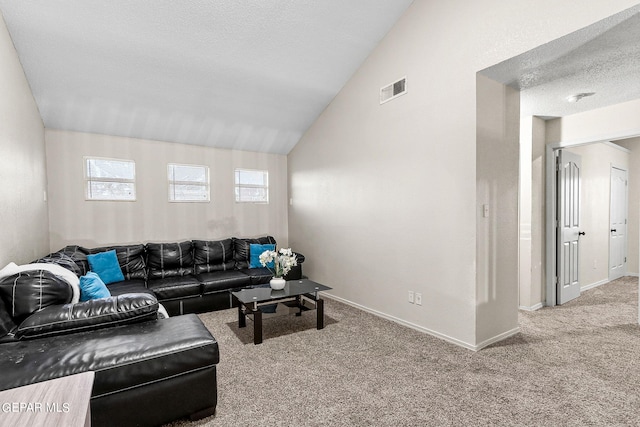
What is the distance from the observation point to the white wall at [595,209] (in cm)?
501

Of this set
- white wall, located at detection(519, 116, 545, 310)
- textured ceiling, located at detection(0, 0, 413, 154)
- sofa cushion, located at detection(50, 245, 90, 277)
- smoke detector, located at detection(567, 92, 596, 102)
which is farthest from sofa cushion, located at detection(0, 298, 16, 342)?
smoke detector, located at detection(567, 92, 596, 102)

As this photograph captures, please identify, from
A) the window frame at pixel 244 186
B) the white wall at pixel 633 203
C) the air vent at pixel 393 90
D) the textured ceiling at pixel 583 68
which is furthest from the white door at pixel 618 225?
the window frame at pixel 244 186

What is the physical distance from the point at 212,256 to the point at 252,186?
1570 millimetres

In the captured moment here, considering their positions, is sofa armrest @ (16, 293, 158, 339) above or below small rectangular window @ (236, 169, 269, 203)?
below

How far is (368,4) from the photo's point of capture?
3.34m

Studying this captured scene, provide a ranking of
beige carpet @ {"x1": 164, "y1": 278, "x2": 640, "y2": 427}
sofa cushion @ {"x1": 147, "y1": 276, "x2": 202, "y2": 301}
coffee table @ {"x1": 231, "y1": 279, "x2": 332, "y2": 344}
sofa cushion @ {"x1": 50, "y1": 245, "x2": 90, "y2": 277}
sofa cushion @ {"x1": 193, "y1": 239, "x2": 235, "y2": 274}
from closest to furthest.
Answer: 1. beige carpet @ {"x1": 164, "y1": 278, "x2": 640, "y2": 427}
2. coffee table @ {"x1": 231, "y1": 279, "x2": 332, "y2": 344}
3. sofa cushion @ {"x1": 50, "y1": 245, "x2": 90, "y2": 277}
4. sofa cushion @ {"x1": 147, "y1": 276, "x2": 202, "y2": 301}
5. sofa cushion @ {"x1": 193, "y1": 239, "x2": 235, "y2": 274}

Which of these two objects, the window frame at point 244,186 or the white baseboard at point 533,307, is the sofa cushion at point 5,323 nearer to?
the window frame at point 244,186

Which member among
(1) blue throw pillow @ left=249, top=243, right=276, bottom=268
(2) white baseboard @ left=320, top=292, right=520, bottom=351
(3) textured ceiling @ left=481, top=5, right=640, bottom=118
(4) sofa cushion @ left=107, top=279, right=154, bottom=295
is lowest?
(2) white baseboard @ left=320, top=292, right=520, bottom=351

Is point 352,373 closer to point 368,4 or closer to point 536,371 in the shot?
point 536,371

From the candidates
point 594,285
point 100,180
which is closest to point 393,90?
point 100,180

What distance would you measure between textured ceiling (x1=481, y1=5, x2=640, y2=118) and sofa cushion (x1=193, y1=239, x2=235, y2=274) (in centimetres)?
422

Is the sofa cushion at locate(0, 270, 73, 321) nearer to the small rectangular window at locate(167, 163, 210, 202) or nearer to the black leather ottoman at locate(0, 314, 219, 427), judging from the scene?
the black leather ottoman at locate(0, 314, 219, 427)

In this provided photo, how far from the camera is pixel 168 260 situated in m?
4.55

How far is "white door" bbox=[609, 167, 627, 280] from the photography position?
5676 mm
